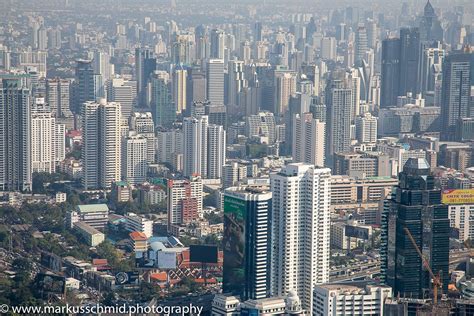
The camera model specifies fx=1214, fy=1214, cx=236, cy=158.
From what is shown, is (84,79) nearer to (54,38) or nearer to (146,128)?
(54,38)

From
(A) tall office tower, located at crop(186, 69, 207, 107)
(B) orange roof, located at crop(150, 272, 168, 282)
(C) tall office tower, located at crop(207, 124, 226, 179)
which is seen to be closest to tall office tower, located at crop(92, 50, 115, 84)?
(A) tall office tower, located at crop(186, 69, 207, 107)

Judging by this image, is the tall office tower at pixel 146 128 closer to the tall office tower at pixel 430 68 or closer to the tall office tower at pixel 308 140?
the tall office tower at pixel 308 140

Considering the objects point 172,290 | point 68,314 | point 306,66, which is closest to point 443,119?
point 306,66

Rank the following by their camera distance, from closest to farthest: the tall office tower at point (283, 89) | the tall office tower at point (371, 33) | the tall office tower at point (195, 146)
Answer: the tall office tower at point (195, 146), the tall office tower at point (283, 89), the tall office tower at point (371, 33)

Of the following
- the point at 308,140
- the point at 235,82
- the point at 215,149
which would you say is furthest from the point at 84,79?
the point at 308,140

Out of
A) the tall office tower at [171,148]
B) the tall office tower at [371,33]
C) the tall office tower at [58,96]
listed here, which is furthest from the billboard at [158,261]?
the tall office tower at [371,33]
